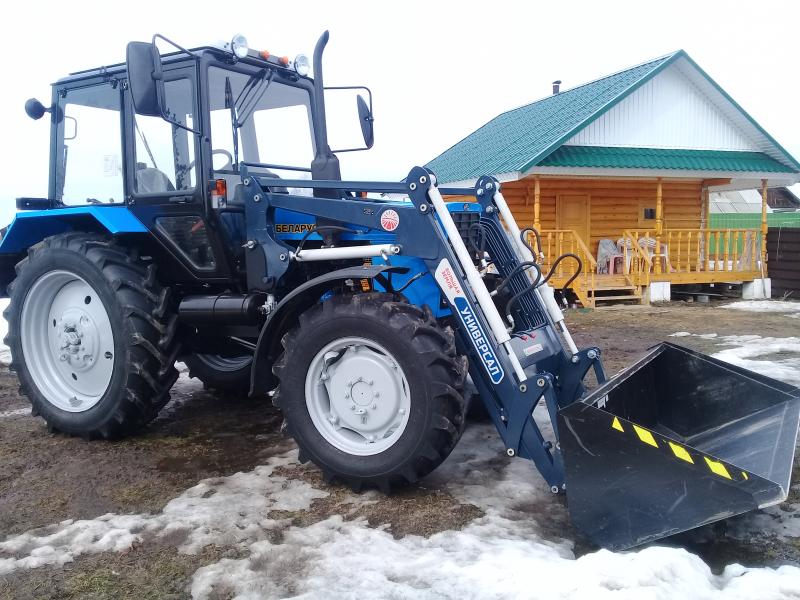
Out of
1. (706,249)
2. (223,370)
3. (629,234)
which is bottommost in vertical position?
(223,370)

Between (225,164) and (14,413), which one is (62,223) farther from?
(14,413)

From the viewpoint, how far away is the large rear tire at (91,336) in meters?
4.45

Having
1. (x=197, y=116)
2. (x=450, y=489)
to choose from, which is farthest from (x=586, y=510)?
(x=197, y=116)

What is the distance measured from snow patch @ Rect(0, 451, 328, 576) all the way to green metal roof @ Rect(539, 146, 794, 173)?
1032cm

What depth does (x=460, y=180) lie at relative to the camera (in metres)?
15.3

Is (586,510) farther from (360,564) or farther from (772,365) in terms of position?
(772,365)

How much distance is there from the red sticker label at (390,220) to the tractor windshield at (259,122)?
136 cm

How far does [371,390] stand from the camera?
3691 mm

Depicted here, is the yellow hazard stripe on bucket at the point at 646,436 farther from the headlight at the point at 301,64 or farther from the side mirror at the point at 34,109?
the side mirror at the point at 34,109

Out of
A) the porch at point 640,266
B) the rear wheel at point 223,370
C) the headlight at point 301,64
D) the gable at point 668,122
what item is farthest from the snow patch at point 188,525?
the gable at point 668,122

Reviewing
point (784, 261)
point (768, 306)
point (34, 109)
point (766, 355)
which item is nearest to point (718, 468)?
point (34, 109)

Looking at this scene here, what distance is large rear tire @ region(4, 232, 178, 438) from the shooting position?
445 cm

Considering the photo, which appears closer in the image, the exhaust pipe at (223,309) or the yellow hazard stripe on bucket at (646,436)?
the yellow hazard stripe on bucket at (646,436)

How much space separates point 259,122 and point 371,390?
230 centimetres
